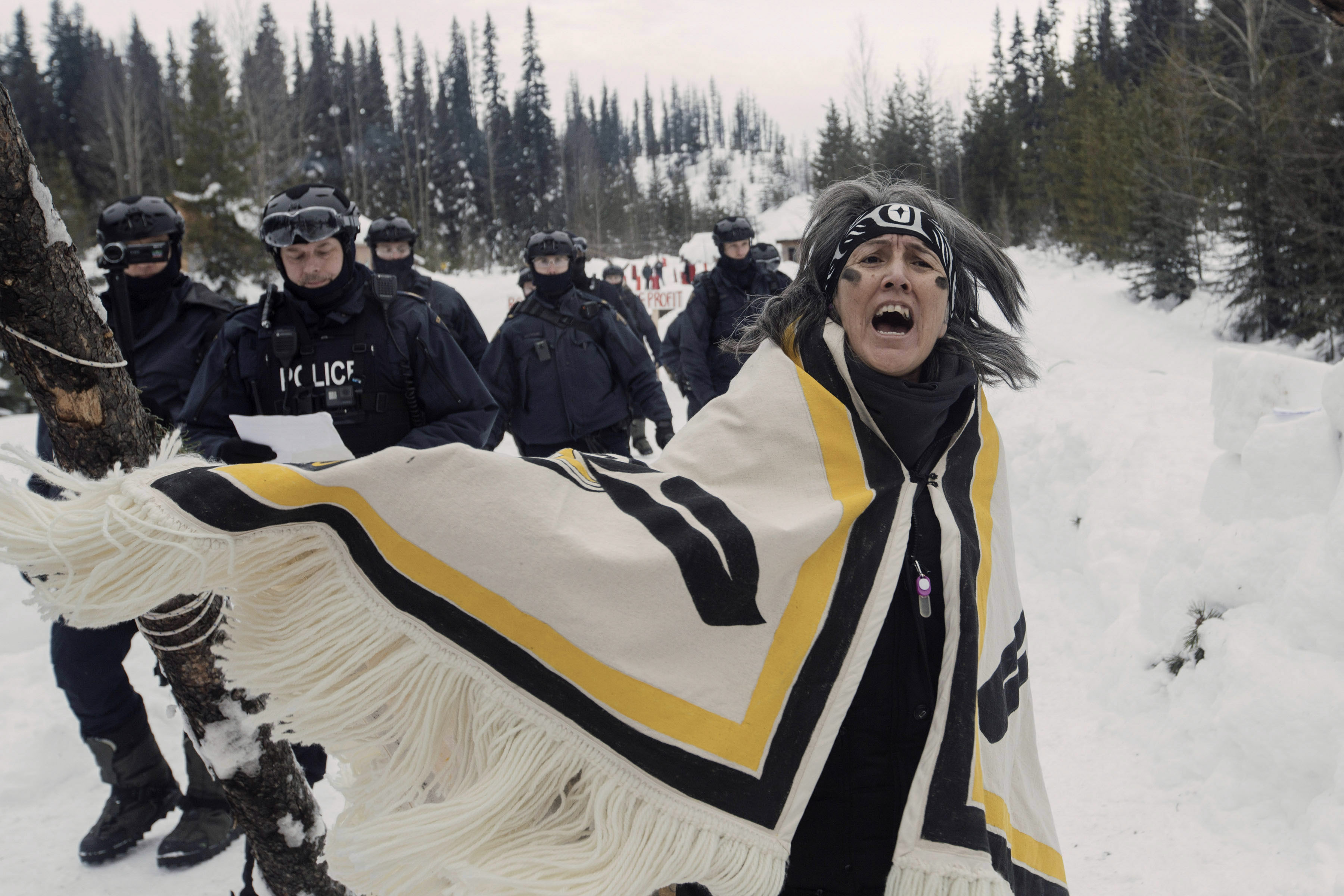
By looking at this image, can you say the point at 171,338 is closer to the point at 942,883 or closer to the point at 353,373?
the point at 353,373

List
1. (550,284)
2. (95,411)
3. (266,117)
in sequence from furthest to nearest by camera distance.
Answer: (266,117), (550,284), (95,411)

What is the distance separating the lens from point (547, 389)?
5531 millimetres

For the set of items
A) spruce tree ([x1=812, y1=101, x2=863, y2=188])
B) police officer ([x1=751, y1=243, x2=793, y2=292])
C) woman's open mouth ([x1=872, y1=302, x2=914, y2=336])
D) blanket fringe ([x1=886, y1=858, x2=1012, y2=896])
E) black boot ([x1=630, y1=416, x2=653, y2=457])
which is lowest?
black boot ([x1=630, y1=416, x2=653, y2=457])

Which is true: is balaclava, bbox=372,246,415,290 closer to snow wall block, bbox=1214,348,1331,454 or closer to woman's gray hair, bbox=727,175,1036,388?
woman's gray hair, bbox=727,175,1036,388

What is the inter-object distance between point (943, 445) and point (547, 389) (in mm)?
3865

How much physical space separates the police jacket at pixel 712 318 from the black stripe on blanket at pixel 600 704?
16.7ft

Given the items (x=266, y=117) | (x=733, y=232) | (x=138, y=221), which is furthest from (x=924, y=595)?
(x=266, y=117)

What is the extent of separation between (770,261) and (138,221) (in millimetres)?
5006

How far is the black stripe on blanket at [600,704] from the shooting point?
4.77 feet

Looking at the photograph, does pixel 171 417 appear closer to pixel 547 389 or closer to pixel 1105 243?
pixel 547 389

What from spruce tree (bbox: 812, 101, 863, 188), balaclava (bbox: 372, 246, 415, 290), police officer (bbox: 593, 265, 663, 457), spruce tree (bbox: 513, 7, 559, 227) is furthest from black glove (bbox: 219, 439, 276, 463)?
spruce tree (bbox: 513, 7, 559, 227)

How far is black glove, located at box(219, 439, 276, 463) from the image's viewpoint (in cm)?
292

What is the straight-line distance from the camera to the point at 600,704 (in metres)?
1.55

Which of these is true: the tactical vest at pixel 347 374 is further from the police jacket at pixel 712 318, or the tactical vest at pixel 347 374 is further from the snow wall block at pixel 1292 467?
the snow wall block at pixel 1292 467
